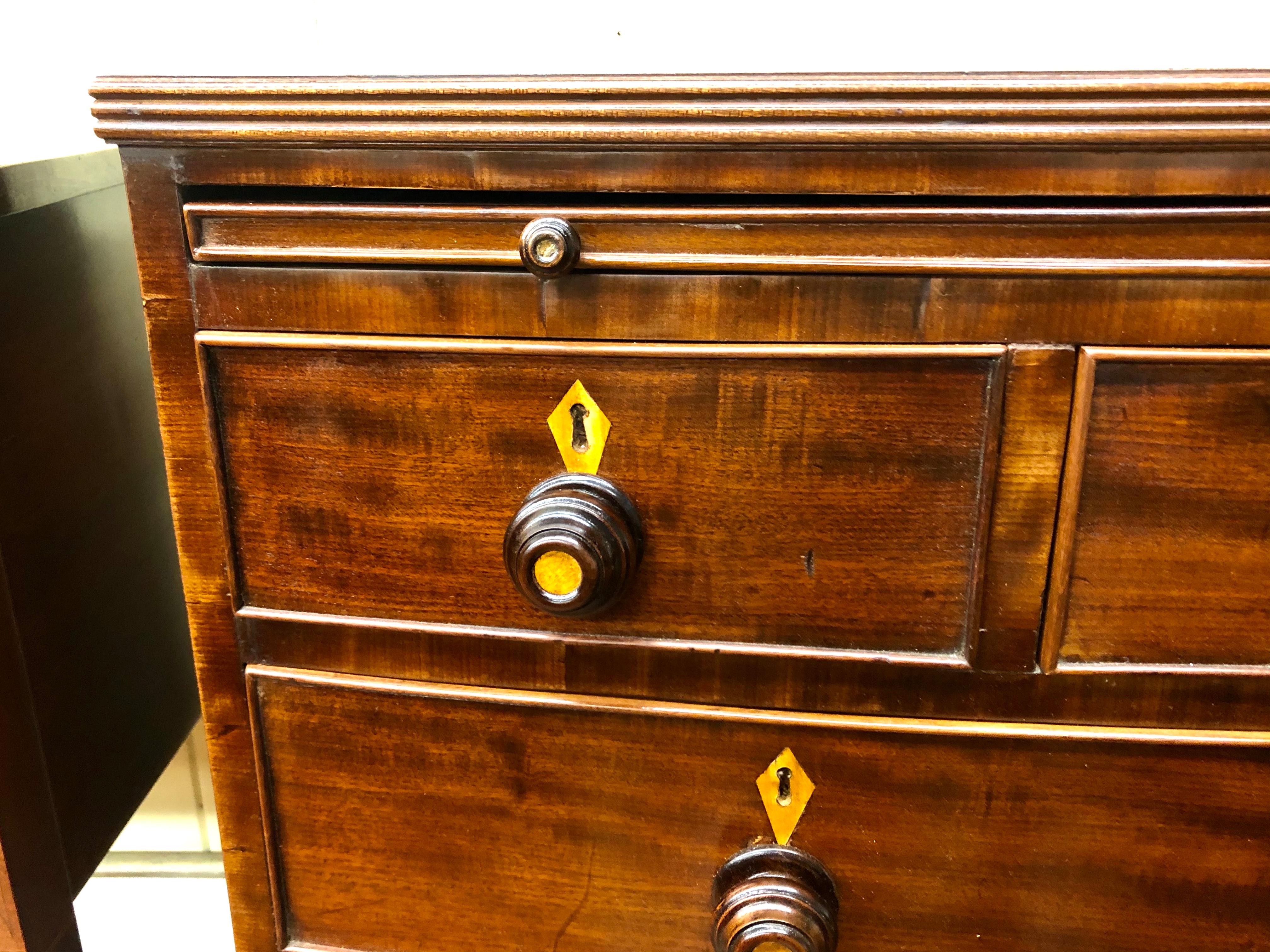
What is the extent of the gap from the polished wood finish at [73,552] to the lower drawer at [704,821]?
0.69 ft

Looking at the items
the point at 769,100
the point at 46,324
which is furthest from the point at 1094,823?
the point at 46,324

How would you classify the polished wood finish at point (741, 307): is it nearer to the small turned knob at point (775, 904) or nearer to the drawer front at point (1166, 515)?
the drawer front at point (1166, 515)

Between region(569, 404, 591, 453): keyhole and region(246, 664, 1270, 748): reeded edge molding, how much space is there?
15cm

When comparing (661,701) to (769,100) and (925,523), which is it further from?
(769,100)

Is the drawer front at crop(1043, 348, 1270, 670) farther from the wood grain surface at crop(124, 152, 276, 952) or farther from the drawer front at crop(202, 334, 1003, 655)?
the wood grain surface at crop(124, 152, 276, 952)

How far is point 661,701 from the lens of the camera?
21.9 inches

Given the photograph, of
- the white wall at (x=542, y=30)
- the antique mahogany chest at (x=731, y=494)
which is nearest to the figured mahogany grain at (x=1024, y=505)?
the antique mahogany chest at (x=731, y=494)

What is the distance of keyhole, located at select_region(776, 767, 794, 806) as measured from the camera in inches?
21.9

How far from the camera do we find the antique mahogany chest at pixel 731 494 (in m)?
0.46

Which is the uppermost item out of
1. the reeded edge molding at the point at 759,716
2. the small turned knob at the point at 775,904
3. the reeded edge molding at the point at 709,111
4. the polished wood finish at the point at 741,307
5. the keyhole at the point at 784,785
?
the reeded edge molding at the point at 709,111

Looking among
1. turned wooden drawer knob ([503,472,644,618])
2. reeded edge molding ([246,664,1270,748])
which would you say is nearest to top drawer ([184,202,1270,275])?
turned wooden drawer knob ([503,472,644,618])

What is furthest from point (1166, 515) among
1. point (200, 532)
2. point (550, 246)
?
point (200, 532)

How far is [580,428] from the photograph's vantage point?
1.67 feet

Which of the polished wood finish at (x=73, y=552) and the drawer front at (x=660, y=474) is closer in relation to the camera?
the drawer front at (x=660, y=474)
